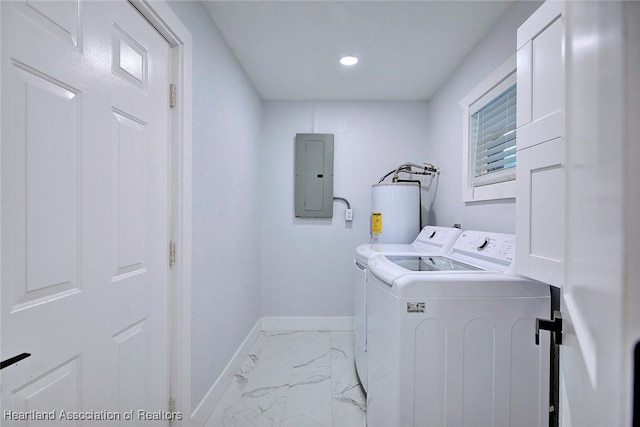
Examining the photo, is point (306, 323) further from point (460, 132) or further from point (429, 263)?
point (460, 132)

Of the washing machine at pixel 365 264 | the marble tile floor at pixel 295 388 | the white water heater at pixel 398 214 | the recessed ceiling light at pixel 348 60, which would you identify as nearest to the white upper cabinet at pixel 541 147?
the washing machine at pixel 365 264

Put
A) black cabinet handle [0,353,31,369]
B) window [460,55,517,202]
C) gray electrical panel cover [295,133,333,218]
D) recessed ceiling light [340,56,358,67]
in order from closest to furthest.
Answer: black cabinet handle [0,353,31,369], window [460,55,517,202], recessed ceiling light [340,56,358,67], gray electrical panel cover [295,133,333,218]

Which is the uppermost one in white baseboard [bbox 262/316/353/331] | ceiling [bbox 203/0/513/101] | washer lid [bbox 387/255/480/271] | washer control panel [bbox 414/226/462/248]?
ceiling [bbox 203/0/513/101]

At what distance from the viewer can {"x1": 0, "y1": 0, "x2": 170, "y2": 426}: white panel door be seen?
0.71 m

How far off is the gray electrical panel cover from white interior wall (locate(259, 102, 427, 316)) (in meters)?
0.07

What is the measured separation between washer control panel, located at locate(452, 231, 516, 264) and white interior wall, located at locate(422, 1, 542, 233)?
111 millimetres

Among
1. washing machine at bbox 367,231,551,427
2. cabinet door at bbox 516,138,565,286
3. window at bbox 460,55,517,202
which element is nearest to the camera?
cabinet door at bbox 516,138,565,286

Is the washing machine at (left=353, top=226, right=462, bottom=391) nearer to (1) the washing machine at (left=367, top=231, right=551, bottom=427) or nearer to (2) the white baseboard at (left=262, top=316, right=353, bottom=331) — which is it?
(1) the washing machine at (left=367, top=231, right=551, bottom=427)

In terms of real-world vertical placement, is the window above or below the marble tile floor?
above

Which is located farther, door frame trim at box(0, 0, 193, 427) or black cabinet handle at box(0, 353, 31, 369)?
door frame trim at box(0, 0, 193, 427)

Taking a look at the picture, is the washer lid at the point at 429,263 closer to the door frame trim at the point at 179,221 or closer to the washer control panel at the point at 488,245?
the washer control panel at the point at 488,245

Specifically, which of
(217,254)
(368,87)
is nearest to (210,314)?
(217,254)

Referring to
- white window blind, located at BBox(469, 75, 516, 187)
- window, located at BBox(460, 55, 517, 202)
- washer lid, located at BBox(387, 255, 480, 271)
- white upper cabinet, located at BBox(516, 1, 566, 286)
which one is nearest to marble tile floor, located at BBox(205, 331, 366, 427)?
washer lid, located at BBox(387, 255, 480, 271)

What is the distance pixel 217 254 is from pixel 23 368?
1183 mm
